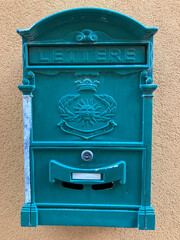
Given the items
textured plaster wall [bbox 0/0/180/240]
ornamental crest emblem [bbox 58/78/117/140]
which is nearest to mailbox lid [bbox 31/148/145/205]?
ornamental crest emblem [bbox 58/78/117/140]

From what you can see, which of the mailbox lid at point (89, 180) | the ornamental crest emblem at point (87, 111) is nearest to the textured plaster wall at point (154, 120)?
the mailbox lid at point (89, 180)

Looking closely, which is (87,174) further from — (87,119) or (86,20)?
(86,20)

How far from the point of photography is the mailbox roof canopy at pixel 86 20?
1113mm

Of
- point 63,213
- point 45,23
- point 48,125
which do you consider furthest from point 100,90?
point 63,213

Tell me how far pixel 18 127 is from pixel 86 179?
2.70ft

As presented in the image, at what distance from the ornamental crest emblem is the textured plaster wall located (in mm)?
603

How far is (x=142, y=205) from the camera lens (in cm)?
125

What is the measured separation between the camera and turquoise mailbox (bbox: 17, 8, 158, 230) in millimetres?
1178

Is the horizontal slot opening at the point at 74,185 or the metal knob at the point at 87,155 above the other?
the metal knob at the point at 87,155

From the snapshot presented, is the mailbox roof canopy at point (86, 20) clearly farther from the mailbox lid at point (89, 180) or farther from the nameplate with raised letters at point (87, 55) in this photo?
the mailbox lid at point (89, 180)

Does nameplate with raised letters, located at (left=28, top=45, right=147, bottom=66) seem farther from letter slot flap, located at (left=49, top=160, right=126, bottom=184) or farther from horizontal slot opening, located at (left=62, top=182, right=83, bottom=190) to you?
horizontal slot opening, located at (left=62, top=182, right=83, bottom=190)

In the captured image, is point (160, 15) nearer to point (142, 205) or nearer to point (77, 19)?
point (77, 19)

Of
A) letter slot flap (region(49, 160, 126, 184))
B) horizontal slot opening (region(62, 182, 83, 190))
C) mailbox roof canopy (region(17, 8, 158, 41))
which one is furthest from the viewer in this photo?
horizontal slot opening (region(62, 182, 83, 190))

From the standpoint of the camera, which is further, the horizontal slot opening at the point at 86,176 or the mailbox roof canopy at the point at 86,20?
the horizontal slot opening at the point at 86,176
